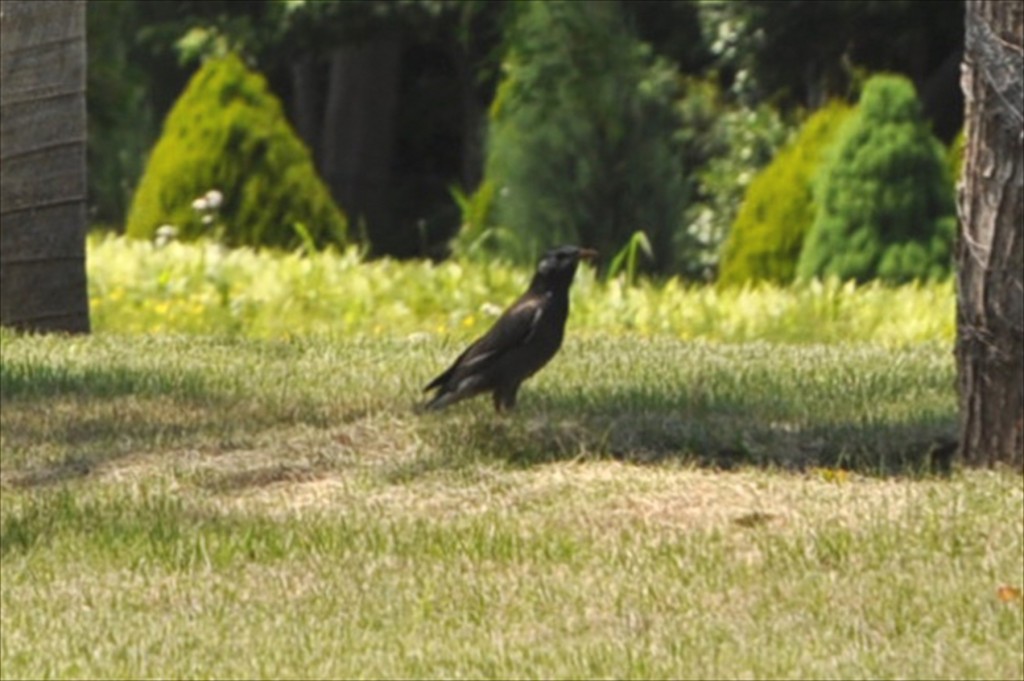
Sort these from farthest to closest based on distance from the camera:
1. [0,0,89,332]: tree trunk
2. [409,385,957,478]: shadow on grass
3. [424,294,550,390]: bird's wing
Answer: [0,0,89,332]: tree trunk, [424,294,550,390]: bird's wing, [409,385,957,478]: shadow on grass

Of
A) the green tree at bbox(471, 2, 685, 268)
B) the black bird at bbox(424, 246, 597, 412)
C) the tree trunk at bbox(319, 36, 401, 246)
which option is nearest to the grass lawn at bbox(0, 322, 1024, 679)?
the black bird at bbox(424, 246, 597, 412)

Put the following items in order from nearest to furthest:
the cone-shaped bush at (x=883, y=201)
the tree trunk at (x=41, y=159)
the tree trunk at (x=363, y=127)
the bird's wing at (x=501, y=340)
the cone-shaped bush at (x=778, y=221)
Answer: the bird's wing at (x=501, y=340)
the tree trunk at (x=41, y=159)
the cone-shaped bush at (x=883, y=201)
the cone-shaped bush at (x=778, y=221)
the tree trunk at (x=363, y=127)

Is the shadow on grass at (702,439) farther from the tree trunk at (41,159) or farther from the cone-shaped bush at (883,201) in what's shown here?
the cone-shaped bush at (883,201)

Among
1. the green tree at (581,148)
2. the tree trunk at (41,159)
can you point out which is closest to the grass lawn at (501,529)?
the tree trunk at (41,159)

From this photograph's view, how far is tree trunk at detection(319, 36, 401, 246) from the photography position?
28453 millimetres

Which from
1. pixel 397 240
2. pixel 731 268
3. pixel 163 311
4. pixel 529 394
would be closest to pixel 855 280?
pixel 731 268

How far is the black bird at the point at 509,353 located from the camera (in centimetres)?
959

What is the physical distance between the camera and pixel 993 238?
8.98 meters

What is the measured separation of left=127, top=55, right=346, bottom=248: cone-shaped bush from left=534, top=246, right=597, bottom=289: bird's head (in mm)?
8585

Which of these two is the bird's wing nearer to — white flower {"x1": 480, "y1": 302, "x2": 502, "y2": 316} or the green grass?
the green grass

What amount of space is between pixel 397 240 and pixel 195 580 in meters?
21.1

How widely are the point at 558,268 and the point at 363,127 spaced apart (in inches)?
742

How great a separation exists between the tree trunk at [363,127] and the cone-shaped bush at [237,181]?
913cm

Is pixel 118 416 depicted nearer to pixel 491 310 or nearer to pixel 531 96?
pixel 491 310
